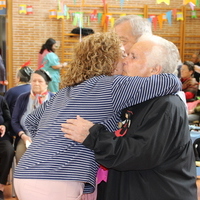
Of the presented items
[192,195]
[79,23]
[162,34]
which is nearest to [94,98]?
[192,195]

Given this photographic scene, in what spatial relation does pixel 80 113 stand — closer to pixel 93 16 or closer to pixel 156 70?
pixel 156 70

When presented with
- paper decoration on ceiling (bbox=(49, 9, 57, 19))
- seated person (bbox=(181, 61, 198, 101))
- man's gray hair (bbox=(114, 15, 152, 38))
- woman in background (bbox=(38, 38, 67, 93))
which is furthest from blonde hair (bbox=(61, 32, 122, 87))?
paper decoration on ceiling (bbox=(49, 9, 57, 19))

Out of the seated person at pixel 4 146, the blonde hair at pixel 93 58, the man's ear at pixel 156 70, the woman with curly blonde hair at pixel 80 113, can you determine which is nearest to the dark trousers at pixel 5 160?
the seated person at pixel 4 146

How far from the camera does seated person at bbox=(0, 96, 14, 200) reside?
4230mm

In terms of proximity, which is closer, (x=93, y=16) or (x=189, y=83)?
(x=189, y=83)

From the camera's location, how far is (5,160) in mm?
4281

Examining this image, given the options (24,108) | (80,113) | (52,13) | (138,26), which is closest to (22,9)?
(52,13)

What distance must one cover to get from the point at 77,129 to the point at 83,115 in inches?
2.9

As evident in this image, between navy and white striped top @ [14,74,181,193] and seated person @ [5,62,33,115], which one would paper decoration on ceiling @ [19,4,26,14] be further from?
navy and white striped top @ [14,74,181,193]

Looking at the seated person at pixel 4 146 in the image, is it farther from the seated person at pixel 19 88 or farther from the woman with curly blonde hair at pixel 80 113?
the woman with curly blonde hair at pixel 80 113

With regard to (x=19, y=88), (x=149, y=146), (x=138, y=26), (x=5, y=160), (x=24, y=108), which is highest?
(x=138, y=26)

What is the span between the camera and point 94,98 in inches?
65.3

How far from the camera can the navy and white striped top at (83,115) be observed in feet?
5.23

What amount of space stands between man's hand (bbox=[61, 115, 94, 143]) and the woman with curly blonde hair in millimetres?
31
